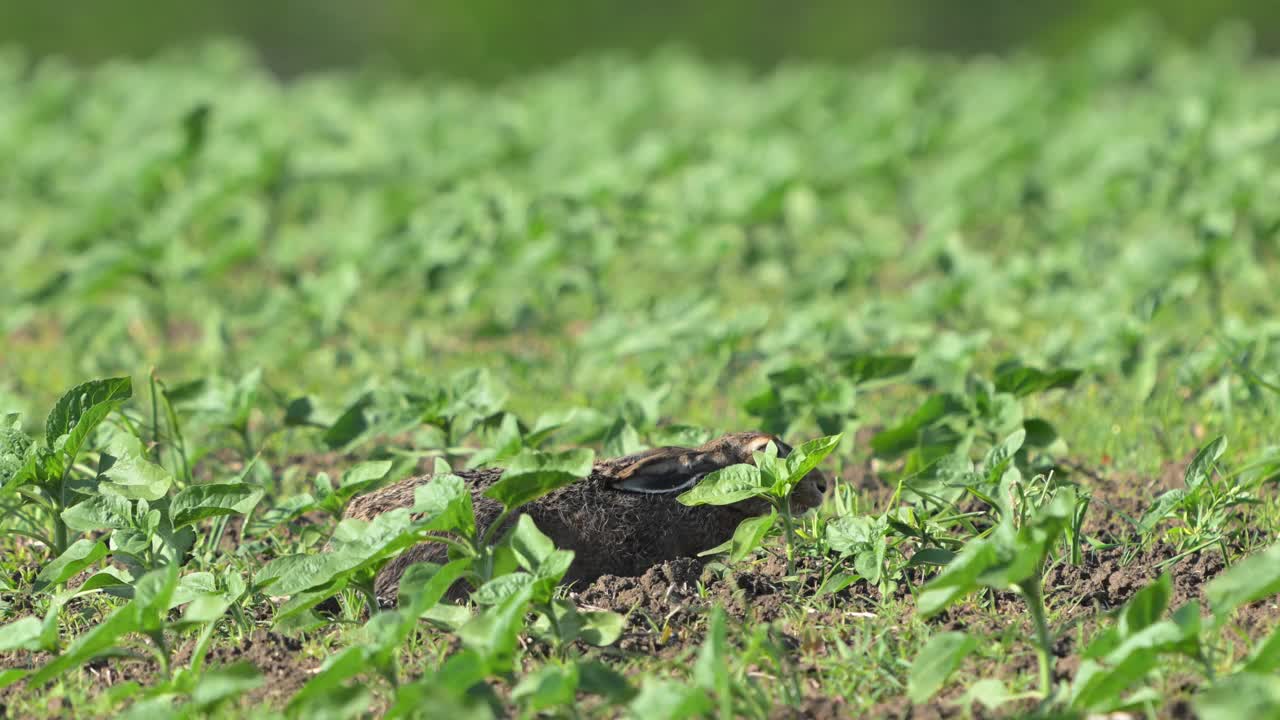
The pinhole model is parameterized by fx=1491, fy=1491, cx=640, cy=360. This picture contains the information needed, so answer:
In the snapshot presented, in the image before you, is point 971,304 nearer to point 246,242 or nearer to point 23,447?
point 246,242

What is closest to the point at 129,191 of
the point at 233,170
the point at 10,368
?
the point at 233,170

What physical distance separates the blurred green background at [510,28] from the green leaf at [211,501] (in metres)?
10.3

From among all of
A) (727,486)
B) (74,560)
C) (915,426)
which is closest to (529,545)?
(727,486)

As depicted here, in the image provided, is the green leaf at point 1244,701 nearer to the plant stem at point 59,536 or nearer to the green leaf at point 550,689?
the green leaf at point 550,689

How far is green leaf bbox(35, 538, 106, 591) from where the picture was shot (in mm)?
2621

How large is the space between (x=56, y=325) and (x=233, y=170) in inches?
38.8

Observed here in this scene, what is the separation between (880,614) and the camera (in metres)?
2.68

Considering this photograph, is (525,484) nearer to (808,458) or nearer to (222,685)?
(808,458)

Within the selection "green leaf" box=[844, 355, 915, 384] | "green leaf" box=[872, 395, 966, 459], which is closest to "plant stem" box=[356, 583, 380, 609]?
"green leaf" box=[872, 395, 966, 459]

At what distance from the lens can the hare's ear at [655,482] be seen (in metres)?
2.98

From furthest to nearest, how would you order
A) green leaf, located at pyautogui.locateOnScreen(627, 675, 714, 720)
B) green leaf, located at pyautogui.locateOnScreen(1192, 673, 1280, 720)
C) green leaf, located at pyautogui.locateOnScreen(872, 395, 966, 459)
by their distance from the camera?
green leaf, located at pyautogui.locateOnScreen(872, 395, 966, 459)
green leaf, located at pyautogui.locateOnScreen(627, 675, 714, 720)
green leaf, located at pyautogui.locateOnScreen(1192, 673, 1280, 720)

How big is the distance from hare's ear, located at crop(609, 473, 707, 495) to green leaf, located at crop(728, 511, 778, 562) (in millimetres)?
281

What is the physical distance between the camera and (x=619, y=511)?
297cm

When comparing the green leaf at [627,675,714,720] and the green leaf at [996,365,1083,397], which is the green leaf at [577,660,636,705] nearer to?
the green leaf at [627,675,714,720]
